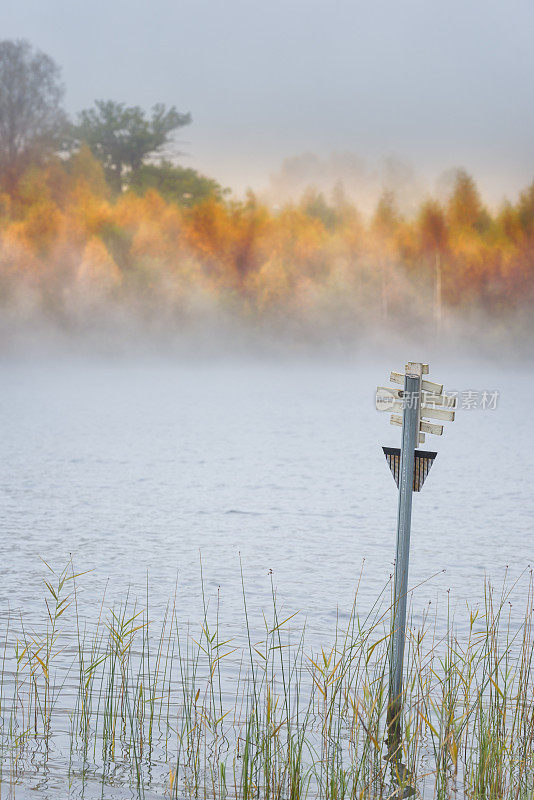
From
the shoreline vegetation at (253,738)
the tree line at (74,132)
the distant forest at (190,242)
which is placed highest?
the tree line at (74,132)

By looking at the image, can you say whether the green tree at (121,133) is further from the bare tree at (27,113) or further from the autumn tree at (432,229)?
the autumn tree at (432,229)

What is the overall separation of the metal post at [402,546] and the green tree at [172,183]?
67.0m

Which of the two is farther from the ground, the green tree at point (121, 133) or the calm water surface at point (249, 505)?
the green tree at point (121, 133)

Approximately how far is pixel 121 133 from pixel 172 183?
4.95 meters

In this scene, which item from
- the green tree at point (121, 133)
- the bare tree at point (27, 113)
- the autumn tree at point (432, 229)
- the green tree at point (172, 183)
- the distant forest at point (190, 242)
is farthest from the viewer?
the autumn tree at point (432, 229)

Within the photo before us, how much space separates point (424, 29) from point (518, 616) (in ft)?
360

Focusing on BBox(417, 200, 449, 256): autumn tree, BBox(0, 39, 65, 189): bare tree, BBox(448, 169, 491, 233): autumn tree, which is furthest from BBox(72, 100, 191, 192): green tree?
BBox(448, 169, 491, 233): autumn tree

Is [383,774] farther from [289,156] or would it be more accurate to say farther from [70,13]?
[70,13]

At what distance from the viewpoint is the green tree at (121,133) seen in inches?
2731

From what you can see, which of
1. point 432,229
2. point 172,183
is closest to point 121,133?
point 172,183

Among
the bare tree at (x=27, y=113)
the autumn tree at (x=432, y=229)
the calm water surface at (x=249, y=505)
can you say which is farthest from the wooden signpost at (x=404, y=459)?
the autumn tree at (x=432, y=229)

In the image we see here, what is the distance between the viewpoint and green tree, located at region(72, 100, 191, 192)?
6938 centimetres

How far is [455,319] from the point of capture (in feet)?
264

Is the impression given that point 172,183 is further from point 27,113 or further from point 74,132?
point 27,113
